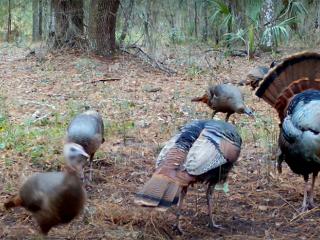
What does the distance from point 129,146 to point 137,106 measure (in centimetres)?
224

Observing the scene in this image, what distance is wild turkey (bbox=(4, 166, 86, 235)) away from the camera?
3750 mm

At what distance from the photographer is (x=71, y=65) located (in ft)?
39.0

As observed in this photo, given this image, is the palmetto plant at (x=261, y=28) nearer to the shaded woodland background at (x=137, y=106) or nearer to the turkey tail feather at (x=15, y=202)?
the shaded woodland background at (x=137, y=106)

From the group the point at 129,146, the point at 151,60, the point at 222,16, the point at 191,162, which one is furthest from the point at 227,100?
the point at 222,16

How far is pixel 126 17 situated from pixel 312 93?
821 centimetres

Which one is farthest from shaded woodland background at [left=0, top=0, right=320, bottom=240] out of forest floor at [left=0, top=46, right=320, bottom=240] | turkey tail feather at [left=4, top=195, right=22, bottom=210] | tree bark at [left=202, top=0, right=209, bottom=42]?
tree bark at [left=202, top=0, right=209, bottom=42]

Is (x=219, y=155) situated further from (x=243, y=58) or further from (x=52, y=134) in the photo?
(x=243, y=58)

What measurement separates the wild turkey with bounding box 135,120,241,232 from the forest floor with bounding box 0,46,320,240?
18.0 inches

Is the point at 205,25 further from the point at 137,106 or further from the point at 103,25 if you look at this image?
the point at 137,106

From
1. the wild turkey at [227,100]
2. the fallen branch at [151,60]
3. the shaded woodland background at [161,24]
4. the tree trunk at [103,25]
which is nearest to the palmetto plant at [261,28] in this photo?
the shaded woodland background at [161,24]

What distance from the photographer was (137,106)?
896 cm

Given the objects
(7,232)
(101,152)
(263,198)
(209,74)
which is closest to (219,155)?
(263,198)

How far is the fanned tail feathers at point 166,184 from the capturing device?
3.84m

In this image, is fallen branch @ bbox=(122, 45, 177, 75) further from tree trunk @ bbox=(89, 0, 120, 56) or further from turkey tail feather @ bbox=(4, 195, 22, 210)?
turkey tail feather @ bbox=(4, 195, 22, 210)
